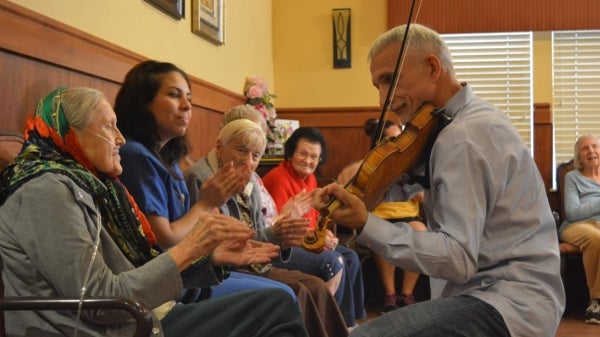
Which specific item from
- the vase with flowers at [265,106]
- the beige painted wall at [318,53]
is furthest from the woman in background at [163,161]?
the beige painted wall at [318,53]

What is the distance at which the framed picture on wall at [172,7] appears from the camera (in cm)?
345

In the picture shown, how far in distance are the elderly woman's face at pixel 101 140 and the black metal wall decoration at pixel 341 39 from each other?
4304mm

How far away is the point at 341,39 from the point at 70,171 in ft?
15.1

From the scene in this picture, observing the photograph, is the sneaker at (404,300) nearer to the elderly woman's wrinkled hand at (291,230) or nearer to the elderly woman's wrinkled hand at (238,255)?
the elderly woman's wrinkled hand at (291,230)

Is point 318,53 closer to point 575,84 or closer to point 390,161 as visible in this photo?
point 575,84

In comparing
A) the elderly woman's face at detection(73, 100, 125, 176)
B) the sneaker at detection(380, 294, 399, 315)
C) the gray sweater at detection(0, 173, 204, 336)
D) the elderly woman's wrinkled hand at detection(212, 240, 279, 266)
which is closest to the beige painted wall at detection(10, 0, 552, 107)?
the sneaker at detection(380, 294, 399, 315)

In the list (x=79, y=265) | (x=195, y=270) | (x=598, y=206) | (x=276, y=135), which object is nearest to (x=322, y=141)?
(x=276, y=135)

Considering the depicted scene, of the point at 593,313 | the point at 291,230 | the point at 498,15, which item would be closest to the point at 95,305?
the point at 291,230

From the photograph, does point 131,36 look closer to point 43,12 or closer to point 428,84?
point 43,12

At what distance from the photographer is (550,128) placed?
5.75 m

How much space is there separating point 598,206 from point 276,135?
2286 mm

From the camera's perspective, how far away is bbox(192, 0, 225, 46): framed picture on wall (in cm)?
399

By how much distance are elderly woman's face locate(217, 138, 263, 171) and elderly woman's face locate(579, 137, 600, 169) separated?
3015mm

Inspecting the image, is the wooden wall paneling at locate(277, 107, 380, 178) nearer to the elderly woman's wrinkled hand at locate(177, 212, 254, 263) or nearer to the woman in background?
the woman in background
